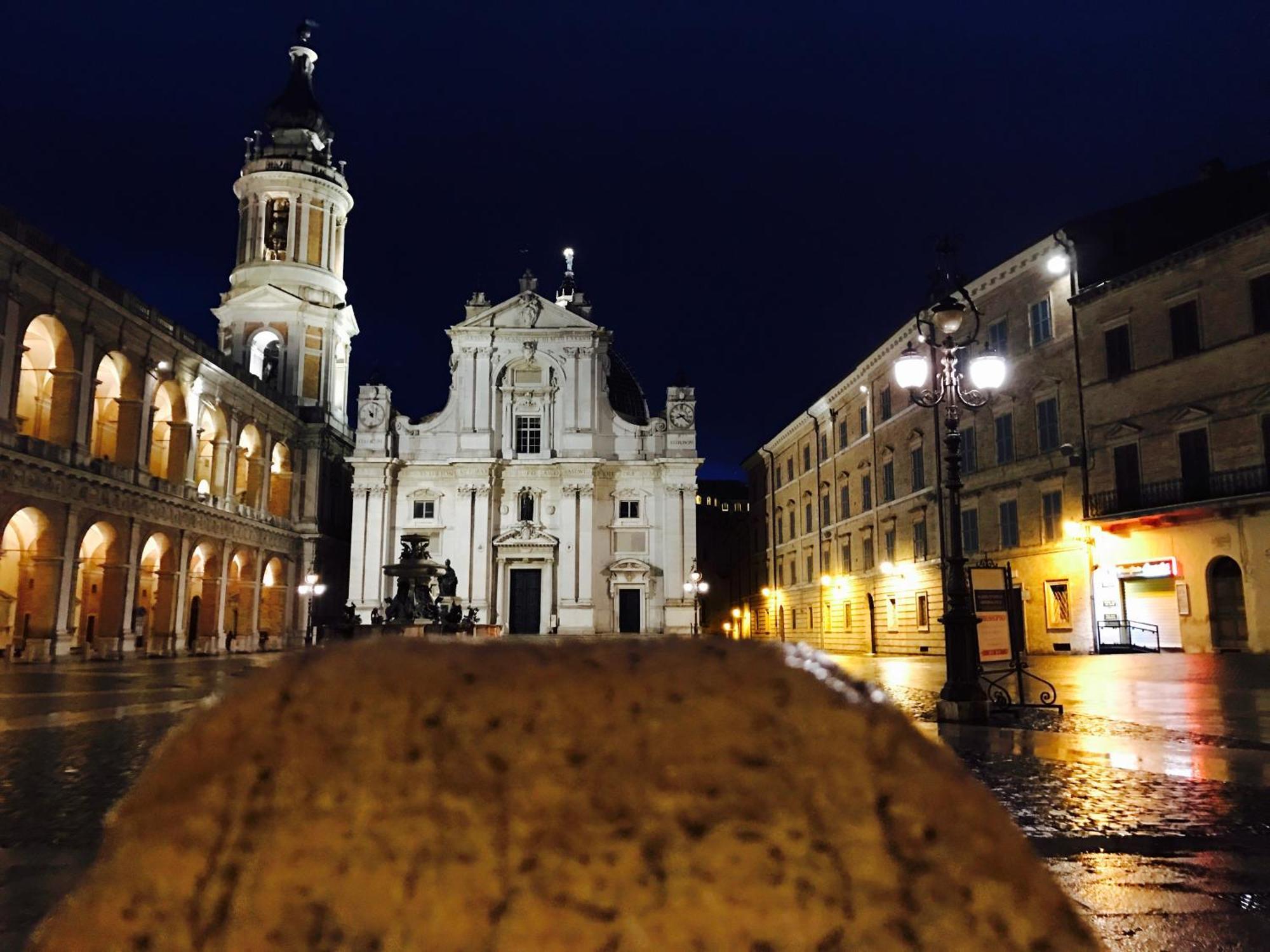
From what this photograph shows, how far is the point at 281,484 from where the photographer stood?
45.0 m

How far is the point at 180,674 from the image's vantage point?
20.9 meters

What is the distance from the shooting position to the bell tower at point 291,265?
154 ft

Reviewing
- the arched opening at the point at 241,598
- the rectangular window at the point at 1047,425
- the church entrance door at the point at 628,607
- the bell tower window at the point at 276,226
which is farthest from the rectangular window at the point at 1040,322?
the bell tower window at the point at 276,226

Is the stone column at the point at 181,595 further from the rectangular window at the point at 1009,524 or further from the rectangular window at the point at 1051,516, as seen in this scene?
the rectangular window at the point at 1051,516

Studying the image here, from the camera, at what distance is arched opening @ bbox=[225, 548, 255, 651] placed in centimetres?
3922

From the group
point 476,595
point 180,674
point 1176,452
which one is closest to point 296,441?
point 476,595

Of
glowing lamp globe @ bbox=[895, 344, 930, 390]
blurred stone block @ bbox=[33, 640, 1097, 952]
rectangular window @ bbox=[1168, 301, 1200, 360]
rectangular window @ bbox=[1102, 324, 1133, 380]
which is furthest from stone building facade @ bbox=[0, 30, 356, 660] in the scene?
rectangular window @ bbox=[1168, 301, 1200, 360]

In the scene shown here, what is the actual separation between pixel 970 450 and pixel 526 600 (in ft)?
69.4

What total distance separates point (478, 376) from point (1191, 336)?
100ft

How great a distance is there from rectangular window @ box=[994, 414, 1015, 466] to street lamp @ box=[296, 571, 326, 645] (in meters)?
28.1

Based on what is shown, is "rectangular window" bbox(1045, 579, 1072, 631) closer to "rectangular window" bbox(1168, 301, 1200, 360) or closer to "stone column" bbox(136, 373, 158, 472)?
"rectangular window" bbox(1168, 301, 1200, 360)

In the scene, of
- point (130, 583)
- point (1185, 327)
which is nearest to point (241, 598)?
point (130, 583)

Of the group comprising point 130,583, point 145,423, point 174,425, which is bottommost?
point 130,583

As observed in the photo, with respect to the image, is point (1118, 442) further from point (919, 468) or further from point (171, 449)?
point (171, 449)
